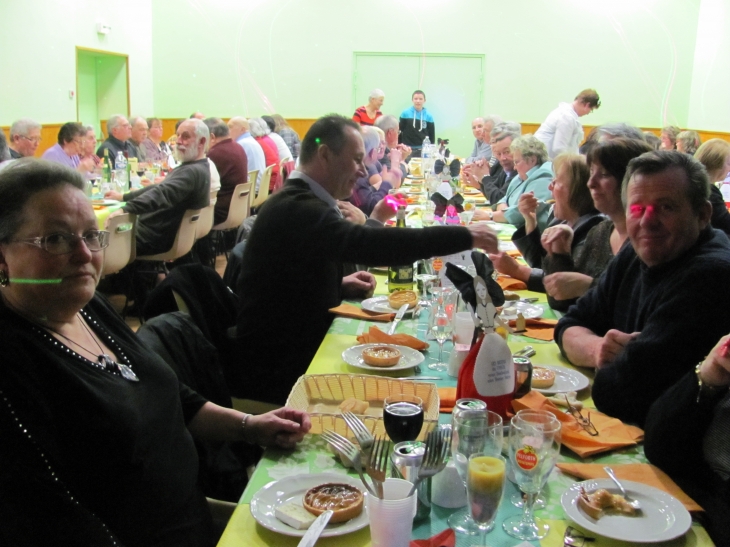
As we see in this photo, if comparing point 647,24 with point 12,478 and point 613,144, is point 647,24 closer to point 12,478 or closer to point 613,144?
point 613,144

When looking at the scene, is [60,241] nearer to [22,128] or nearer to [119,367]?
[119,367]

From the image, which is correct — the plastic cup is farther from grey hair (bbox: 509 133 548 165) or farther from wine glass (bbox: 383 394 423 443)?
grey hair (bbox: 509 133 548 165)

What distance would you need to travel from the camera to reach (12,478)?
3.69 ft

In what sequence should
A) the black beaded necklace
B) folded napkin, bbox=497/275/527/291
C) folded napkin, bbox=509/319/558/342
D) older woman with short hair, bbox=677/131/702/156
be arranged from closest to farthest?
the black beaded necklace → folded napkin, bbox=509/319/558/342 → folded napkin, bbox=497/275/527/291 → older woman with short hair, bbox=677/131/702/156

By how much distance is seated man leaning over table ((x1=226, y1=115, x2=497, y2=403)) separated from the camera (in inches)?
94.4

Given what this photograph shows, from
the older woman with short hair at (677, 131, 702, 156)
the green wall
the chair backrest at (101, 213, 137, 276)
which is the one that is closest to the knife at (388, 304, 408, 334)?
the chair backrest at (101, 213, 137, 276)

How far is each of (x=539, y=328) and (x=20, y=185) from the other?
169cm

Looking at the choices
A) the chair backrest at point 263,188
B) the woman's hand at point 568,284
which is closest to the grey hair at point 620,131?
the woman's hand at point 568,284

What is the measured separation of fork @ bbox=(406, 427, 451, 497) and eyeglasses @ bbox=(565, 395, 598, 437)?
467mm

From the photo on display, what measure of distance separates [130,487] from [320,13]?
1158 cm

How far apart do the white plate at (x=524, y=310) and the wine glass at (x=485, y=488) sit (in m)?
1.31

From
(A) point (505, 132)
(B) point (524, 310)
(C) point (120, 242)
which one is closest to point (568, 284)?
(B) point (524, 310)

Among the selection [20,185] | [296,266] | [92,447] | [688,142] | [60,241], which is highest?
[688,142]

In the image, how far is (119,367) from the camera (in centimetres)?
143
